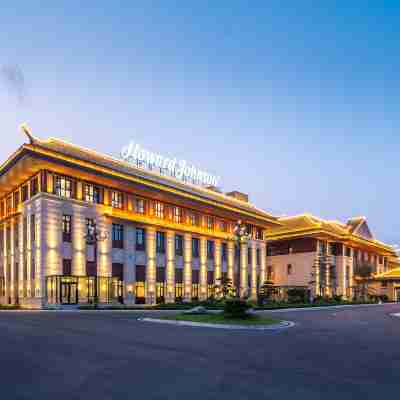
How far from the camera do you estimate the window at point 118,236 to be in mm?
46406

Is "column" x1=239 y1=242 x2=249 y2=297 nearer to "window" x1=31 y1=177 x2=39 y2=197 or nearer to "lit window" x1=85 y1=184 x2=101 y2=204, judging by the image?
"lit window" x1=85 y1=184 x2=101 y2=204

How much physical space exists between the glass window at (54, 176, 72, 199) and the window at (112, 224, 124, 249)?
267 inches

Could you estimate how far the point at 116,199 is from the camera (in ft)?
155

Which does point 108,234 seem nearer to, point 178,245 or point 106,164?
point 106,164

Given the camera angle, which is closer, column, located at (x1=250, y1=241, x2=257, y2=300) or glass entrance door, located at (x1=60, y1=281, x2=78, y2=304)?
glass entrance door, located at (x1=60, y1=281, x2=78, y2=304)

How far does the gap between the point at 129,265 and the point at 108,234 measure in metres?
4.70

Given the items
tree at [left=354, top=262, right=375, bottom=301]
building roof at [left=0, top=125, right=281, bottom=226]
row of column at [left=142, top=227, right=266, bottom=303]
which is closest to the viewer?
building roof at [left=0, top=125, right=281, bottom=226]

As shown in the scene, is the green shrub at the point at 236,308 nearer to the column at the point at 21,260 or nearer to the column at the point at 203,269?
the column at the point at 21,260

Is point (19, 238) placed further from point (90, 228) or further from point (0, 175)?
point (90, 228)

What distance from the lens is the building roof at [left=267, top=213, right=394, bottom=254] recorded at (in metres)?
72.6

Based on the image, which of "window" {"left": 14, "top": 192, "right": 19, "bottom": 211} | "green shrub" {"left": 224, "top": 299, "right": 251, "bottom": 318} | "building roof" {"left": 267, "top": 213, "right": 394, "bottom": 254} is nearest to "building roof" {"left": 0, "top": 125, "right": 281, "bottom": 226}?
"window" {"left": 14, "top": 192, "right": 19, "bottom": 211}

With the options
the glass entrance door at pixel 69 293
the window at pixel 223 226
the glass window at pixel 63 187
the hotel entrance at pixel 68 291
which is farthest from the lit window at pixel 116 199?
the window at pixel 223 226

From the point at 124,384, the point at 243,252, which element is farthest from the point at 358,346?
the point at 243,252

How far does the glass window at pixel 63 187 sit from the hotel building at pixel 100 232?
4.2 inches
